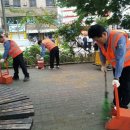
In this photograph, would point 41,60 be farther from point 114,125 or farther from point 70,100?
point 114,125

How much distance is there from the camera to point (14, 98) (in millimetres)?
5602

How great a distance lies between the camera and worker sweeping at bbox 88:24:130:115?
465cm

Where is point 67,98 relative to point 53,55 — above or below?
below

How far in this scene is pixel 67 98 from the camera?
7.45m

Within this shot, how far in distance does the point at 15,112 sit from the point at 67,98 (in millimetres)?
2692

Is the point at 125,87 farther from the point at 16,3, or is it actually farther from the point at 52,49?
the point at 16,3

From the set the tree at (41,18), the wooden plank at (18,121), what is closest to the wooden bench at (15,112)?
the wooden plank at (18,121)

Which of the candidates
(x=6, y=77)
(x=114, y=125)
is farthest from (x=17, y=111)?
(x=6, y=77)

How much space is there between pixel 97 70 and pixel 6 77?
12.0 feet

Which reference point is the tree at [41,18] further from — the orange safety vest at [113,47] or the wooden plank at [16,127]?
the wooden plank at [16,127]

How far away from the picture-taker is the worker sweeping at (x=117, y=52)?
4.65 m

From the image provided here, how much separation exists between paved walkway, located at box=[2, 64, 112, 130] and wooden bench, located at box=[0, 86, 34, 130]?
1.57 ft

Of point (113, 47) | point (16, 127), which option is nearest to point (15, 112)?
point (16, 127)

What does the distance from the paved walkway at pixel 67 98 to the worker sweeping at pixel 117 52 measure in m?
0.68
